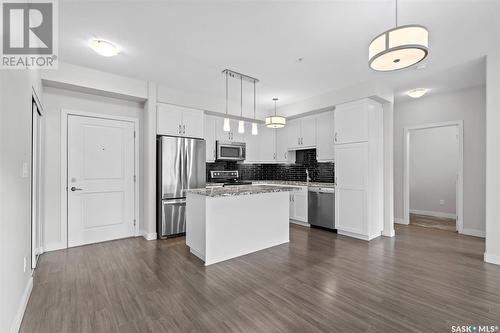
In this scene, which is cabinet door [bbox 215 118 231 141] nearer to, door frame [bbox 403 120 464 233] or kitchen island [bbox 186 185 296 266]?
kitchen island [bbox 186 185 296 266]

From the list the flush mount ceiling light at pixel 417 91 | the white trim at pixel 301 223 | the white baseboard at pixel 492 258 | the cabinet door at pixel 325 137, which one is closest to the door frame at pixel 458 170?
the flush mount ceiling light at pixel 417 91

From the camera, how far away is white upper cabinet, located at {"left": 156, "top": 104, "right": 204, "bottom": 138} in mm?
4477

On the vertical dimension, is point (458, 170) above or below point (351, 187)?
above

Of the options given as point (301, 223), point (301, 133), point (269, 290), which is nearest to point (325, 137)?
point (301, 133)

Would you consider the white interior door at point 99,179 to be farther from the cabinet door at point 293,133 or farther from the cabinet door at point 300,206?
the cabinet door at point 293,133

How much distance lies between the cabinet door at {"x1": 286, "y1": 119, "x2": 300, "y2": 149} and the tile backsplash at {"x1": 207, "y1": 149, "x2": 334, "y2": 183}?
336mm

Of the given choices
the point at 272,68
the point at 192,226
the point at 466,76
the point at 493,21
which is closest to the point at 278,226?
the point at 192,226

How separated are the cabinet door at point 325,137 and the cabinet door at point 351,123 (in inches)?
12.6

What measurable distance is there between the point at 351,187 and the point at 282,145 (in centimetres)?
227

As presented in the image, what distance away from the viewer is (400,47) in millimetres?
1900

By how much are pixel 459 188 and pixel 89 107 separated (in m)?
6.98

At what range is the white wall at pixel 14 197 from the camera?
1.65m

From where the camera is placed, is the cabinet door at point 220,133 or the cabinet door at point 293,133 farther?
the cabinet door at point 293,133

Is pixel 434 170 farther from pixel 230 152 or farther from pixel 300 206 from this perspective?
pixel 230 152
